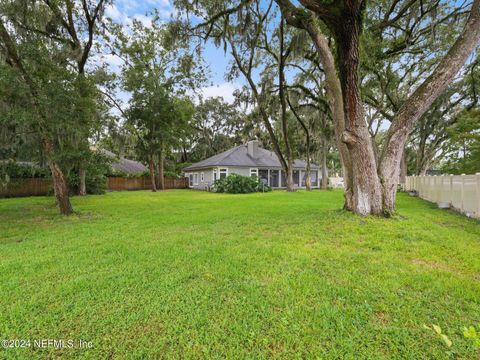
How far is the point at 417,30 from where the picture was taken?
9.22m

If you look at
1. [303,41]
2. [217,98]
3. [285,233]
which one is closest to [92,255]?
[285,233]

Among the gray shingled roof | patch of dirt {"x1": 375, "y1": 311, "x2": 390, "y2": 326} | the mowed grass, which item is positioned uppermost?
the gray shingled roof

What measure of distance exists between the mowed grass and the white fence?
2046mm

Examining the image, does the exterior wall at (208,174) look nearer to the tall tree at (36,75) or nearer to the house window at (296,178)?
the house window at (296,178)

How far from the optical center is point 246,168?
2059cm

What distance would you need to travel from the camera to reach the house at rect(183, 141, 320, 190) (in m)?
19.8

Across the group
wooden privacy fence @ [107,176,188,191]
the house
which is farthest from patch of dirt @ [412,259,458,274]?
wooden privacy fence @ [107,176,188,191]

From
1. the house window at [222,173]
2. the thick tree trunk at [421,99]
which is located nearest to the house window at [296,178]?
the house window at [222,173]

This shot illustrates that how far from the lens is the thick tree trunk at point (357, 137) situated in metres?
5.25

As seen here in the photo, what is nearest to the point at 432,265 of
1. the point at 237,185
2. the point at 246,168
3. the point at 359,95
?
the point at 359,95

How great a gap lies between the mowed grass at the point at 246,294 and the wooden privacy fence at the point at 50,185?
979 cm

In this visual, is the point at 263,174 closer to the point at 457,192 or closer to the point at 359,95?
the point at 457,192

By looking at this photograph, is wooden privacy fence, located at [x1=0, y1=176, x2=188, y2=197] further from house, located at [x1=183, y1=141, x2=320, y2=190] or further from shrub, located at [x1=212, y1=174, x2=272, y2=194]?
shrub, located at [x1=212, y1=174, x2=272, y2=194]

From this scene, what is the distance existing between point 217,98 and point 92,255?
2776 cm
